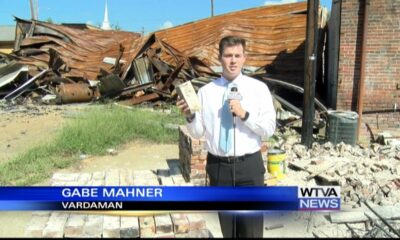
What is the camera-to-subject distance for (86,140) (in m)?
8.12

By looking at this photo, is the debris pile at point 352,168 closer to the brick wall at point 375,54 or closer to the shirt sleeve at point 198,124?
the brick wall at point 375,54

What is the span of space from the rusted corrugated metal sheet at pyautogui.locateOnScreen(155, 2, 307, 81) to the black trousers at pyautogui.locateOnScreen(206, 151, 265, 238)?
11095 millimetres

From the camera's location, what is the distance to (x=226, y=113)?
290cm

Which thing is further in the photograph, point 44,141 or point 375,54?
point 375,54

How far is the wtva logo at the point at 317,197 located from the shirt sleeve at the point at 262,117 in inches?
18.7

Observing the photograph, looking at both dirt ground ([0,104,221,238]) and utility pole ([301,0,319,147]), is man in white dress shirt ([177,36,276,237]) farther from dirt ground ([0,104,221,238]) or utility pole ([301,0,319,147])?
utility pole ([301,0,319,147])

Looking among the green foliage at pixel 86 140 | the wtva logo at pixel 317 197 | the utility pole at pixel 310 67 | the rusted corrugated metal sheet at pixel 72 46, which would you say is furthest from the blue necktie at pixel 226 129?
the rusted corrugated metal sheet at pixel 72 46

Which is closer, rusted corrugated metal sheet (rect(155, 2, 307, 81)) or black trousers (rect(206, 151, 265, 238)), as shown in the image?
black trousers (rect(206, 151, 265, 238))

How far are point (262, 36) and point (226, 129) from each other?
12.2 meters

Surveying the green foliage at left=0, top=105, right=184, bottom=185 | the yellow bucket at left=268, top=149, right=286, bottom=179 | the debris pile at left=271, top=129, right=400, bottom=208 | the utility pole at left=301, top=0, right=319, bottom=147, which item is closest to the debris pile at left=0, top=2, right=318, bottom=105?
the green foliage at left=0, top=105, right=184, bottom=185

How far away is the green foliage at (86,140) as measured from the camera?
251 inches

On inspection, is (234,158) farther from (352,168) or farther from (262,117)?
(352,168)

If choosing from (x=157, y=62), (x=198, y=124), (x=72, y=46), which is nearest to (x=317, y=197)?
(x=198, y=124)

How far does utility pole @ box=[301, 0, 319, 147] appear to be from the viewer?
28.0 feet
